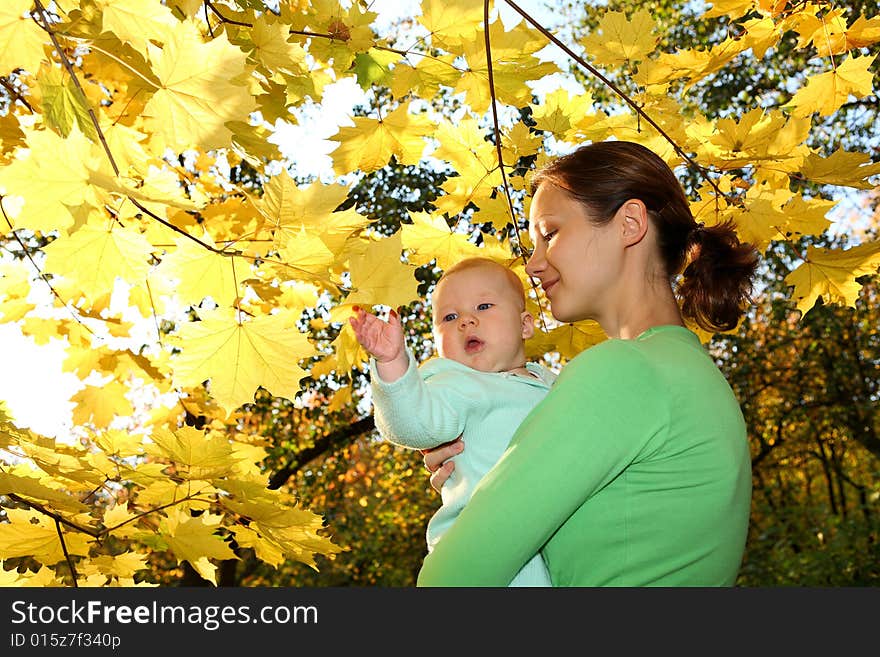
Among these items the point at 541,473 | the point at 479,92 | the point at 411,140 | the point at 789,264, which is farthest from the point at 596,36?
the point at 789,264

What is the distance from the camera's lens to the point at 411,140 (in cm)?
181

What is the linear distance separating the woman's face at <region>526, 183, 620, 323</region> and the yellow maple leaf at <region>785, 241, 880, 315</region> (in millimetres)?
734

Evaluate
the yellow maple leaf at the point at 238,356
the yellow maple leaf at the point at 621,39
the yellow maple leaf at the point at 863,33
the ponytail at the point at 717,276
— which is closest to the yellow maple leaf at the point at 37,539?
the yellow maple leaf at the point at 238,356

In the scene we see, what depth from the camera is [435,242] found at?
195cm

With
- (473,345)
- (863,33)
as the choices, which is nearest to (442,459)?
(473,345)

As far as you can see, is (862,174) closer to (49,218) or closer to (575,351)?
(575,351)

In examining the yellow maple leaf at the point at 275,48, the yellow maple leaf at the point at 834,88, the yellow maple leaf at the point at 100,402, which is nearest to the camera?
the yellow maple leaf at the point at 275,48

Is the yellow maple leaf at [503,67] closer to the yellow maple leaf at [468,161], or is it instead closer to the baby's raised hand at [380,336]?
the yellow maple leaf at [468,161]

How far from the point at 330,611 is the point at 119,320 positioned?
1.49 m

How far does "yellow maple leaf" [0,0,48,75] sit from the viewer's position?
1.08m

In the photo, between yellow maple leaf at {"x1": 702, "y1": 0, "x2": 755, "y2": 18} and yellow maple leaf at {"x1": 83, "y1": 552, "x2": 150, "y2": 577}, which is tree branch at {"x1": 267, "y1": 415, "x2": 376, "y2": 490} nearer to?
yellow maple leaf at {"x1": 83, "y1": 552, "x2": 150, "y2": 577}

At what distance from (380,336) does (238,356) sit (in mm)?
206

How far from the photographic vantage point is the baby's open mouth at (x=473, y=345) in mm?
1677

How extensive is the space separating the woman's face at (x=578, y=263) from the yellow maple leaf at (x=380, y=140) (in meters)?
0.58
